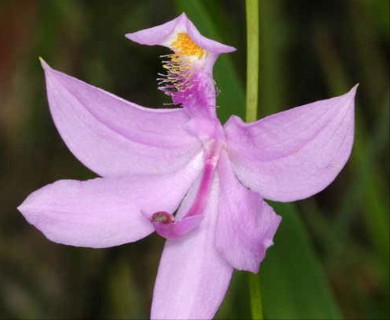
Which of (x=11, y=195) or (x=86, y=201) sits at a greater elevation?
(x=86, y=201)

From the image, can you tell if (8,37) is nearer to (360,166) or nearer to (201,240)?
(360,166)

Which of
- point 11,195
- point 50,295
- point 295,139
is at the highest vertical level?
point 295,139

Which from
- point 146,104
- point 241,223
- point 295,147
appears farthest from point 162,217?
point 146,104

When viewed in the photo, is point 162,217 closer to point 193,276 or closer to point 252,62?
point 193,276

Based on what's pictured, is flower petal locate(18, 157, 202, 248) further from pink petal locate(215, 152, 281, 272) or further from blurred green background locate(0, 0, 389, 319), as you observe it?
blurred green background locate(0, 0, 389, 319)

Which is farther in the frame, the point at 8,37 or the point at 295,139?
the point at 8,37

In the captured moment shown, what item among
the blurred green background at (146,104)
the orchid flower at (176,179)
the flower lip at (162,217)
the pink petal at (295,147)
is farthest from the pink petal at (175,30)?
the blurred green background at (146,104)

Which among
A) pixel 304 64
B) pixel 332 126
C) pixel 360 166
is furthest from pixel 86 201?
pixel 304 64
